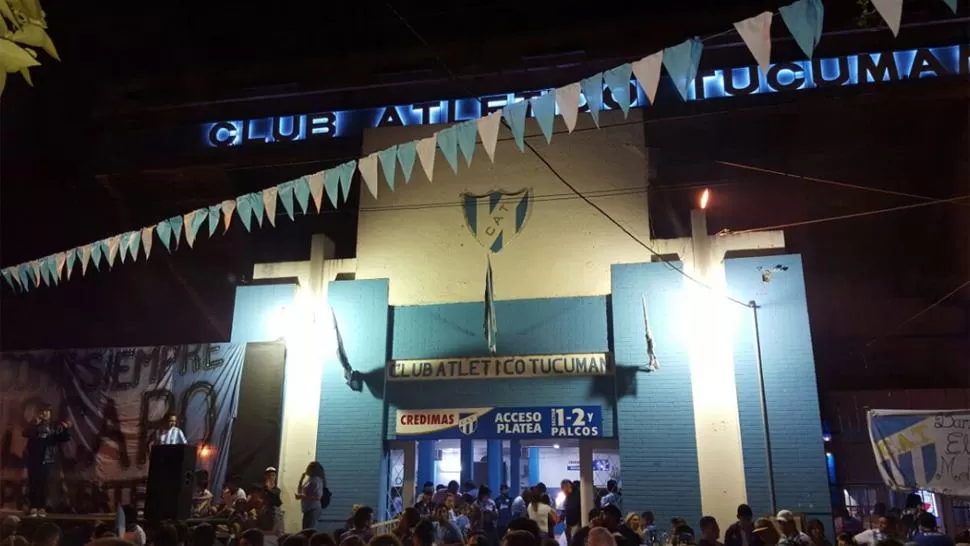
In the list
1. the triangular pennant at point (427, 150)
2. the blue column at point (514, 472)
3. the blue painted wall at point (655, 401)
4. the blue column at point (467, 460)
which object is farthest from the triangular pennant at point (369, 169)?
the blue column at point (514, 472)

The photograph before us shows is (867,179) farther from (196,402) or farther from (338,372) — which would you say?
(196,402)

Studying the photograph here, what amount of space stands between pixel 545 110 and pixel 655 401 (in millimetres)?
7044

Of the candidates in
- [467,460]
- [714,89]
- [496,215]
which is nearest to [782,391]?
[467,460]

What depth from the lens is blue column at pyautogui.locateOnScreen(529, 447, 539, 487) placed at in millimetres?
15145

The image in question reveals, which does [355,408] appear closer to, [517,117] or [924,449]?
[517,117]

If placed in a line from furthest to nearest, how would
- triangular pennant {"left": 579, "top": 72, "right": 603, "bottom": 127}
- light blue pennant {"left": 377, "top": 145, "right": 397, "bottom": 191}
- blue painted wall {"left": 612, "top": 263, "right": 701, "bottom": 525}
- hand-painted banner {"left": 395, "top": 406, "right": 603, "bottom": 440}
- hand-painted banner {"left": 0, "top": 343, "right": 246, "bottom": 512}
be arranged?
hand-painted banner {"left": 0, "top": 343, "right": 246, "bottom": 512}
hand-painted banner {"left": 395, "top": 406, "right": 603, "bottom": 440}
blue painted wall {"left": 612, "top": 263, "right": 701, "bottom": 525}
light blue pennant {"left": 377, "top": 145, "right": 397, "bottom": 191}
triangular pennant {"left": 579, "top": 72, "right": 603, "bottom": 127}

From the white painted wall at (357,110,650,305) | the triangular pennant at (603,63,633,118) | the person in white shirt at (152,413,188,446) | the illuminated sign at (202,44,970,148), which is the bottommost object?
the person in white shirt at (152,413,188,446)

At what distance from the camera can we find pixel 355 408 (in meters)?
13.5

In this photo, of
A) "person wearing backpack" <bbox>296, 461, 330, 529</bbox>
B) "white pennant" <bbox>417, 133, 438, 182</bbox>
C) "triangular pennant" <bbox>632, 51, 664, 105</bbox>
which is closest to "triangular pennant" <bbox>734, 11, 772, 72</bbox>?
"triangular pennant" <bbox>632, 51, 664, 105</bbox>

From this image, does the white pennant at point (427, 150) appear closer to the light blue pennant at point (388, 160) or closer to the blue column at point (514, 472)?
the light blue pennant at point (388, 160)

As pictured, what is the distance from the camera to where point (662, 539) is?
10867 mm

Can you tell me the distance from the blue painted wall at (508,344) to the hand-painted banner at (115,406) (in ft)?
11.0

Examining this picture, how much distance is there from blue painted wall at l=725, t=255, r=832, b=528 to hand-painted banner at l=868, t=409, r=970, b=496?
129 cm

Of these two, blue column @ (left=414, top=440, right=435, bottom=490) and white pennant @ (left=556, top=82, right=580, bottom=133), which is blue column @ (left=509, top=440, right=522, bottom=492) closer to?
blue column @ (left=414, top=440, right=435, bottom=490)
